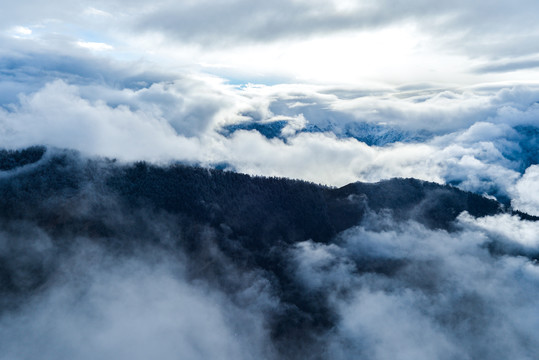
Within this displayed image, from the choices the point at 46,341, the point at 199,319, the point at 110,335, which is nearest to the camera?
the point at 46,341

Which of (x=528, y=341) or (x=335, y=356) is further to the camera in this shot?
(x=528, y=341)

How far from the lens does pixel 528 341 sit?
195 meters

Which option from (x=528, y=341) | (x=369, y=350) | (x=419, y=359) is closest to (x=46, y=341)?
(x=369, y=350)

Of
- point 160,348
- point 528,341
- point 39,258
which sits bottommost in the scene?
point 528,341

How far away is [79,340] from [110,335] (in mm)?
13535

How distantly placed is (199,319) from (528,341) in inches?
7294

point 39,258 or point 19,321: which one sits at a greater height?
point 39,258

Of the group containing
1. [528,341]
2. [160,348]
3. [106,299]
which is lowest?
[528,341]

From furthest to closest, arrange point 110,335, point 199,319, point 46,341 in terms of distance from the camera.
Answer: point 199,319
point 110,335
point 46,341

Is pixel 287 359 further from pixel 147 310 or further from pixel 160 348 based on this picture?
pixel 147 310

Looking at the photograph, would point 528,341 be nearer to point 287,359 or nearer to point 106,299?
point 287,359

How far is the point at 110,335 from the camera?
561 feet

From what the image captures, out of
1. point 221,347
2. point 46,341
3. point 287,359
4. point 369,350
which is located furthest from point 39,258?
point 369,350

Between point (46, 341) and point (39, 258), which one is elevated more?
point (39, 258)
